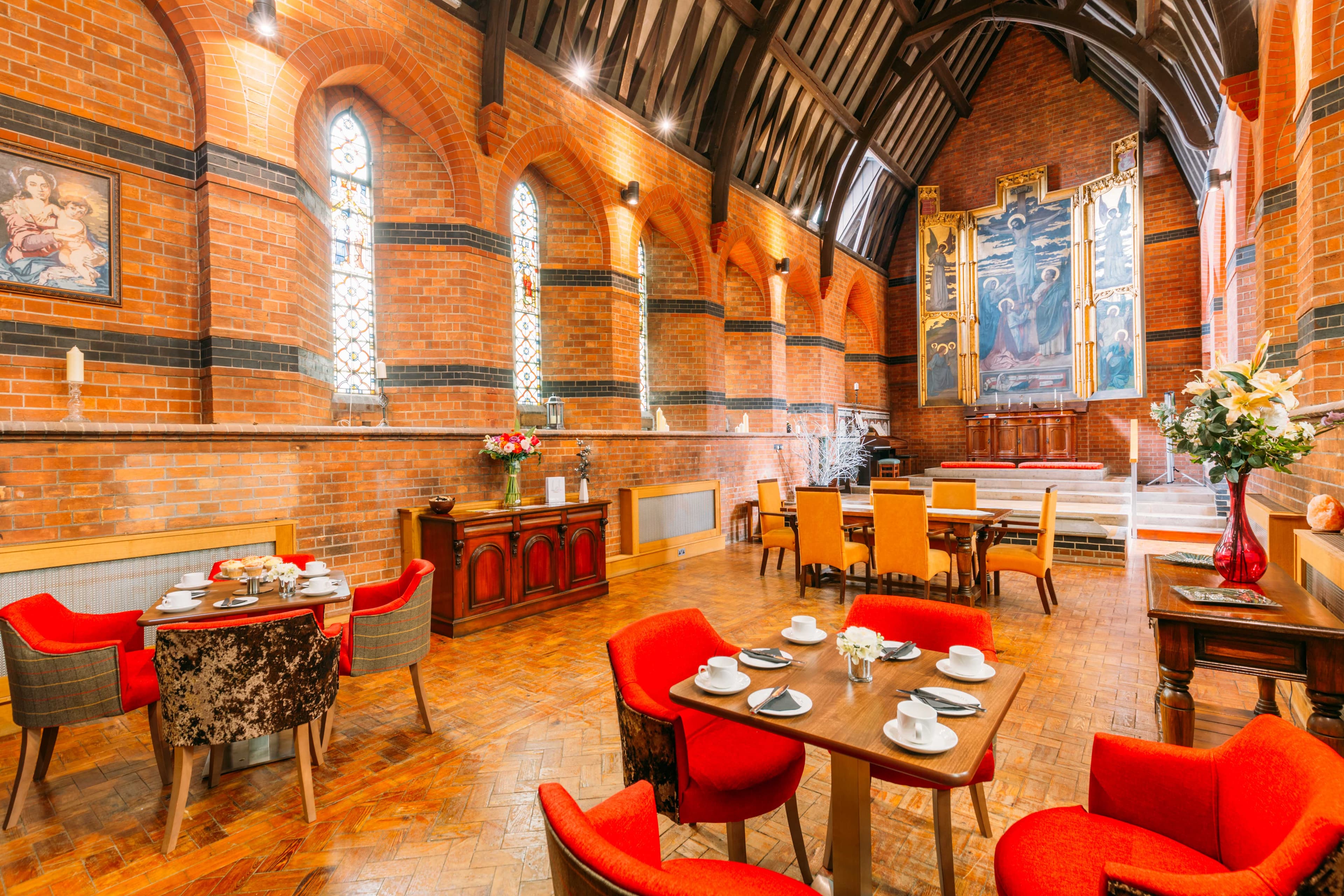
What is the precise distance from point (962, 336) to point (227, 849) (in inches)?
553

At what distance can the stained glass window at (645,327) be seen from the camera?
28.6ft

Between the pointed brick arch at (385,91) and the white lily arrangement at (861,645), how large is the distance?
5.12 meters

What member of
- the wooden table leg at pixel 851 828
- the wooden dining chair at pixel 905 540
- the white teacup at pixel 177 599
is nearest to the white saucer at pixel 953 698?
the wooden table leg at pixel 851 828

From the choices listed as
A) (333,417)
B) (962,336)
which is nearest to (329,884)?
(333,417)

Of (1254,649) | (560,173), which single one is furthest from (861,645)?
(560,173)

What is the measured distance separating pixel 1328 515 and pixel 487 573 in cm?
482

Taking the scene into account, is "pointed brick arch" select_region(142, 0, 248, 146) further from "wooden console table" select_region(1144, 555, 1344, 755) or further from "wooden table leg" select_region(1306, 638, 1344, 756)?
"wooden table leg" select_region(1306, 638, 1344, 756)

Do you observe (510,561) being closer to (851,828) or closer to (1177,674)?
(851,828)

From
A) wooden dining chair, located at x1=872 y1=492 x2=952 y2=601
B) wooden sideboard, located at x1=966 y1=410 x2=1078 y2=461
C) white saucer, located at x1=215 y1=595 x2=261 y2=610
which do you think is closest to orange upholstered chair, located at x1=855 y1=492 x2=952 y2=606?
wooden dining chair, located at x1=872 y1=492 x2=952 y2=601

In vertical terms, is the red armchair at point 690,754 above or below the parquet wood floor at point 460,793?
above

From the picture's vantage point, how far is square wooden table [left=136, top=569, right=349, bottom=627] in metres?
2.69

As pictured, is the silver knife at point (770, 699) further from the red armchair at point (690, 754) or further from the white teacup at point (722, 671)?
the red armchair at point (690, 754)

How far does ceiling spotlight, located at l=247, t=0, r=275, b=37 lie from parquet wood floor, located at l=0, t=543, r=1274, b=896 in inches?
179

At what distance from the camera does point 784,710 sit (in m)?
1.61
